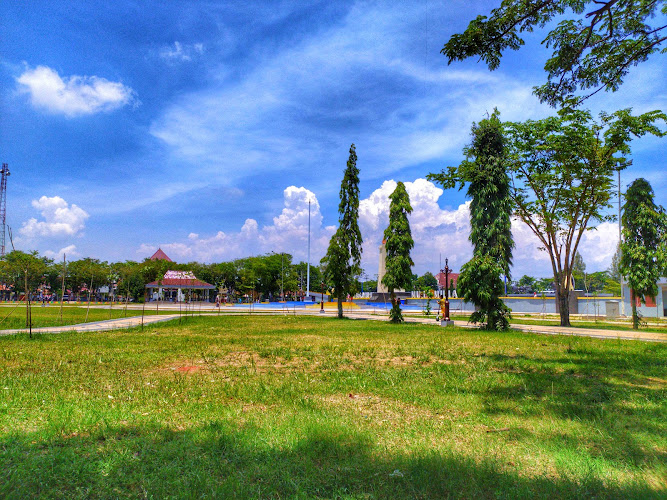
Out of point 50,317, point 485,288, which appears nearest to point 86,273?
point 50,317

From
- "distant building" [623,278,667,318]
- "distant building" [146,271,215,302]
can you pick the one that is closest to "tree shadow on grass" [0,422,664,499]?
"distant building" [623,278,667,318]

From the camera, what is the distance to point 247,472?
3529mm

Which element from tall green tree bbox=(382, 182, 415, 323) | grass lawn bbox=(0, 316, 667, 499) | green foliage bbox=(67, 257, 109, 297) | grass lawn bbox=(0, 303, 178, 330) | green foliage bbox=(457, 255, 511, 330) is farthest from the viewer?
green foliage bbox=(67, 257, 109, 297)

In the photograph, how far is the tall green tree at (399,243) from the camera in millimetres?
22013

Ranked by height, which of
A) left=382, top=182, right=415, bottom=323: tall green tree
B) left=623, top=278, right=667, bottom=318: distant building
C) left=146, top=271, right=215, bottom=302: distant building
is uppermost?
left=382, top=182, right=415, bottom=323: tall green tree

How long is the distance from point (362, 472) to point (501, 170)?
16997 mm

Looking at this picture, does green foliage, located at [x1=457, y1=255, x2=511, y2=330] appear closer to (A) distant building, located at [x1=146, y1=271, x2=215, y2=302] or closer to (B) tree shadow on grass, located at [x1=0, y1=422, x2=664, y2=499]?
(B) tree shadow on grass, located at [x1=0, y1=422, x2=664, y2=499]

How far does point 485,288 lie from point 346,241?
12.8m

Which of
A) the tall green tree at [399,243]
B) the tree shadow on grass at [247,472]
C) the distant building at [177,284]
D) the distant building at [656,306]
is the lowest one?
the distant building at [656,306]

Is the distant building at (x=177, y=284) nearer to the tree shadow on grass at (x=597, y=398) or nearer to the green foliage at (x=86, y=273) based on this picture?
the green foliage at (x=86, y=273)

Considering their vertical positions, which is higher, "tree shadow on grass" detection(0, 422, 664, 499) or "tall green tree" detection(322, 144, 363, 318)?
"tall green tree" detection(322, 144, 363, 318)

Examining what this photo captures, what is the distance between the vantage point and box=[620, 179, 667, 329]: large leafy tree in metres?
22.0

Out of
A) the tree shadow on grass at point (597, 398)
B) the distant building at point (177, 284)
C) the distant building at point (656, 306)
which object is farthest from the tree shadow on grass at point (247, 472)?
the distant building at point (177, 284)

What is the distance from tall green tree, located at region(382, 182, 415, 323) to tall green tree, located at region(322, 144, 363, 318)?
20.1 feet
